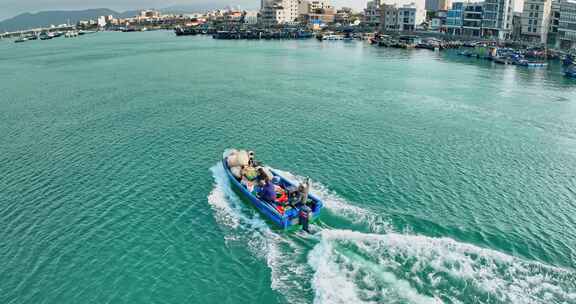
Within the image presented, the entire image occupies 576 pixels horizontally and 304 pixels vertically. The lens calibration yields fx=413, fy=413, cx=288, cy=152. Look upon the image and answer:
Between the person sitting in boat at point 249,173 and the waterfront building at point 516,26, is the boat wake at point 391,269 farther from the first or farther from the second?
the waterfront building at point 516,26

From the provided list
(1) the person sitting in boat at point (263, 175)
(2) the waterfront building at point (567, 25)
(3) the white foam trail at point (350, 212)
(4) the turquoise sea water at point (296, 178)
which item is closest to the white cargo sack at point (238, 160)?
(1) the person sitting in boat at point (263, 175)

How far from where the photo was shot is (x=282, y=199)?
870 inches

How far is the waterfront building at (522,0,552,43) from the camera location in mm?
106162

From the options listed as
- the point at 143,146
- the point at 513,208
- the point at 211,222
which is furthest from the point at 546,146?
the point at 143,146

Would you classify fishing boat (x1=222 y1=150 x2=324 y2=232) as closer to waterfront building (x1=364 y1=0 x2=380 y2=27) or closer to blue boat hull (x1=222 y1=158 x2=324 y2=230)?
blue boat hull (x1=222 y1=158 x2=324 y2=230)

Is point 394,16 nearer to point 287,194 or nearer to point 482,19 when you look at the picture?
point 482,19

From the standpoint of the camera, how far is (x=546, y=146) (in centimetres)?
3403

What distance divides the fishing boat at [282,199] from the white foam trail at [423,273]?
1.67m

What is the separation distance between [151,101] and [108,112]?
645cm

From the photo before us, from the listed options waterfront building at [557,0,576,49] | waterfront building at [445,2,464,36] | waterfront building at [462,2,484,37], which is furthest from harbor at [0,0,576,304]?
waterfront building at [445,2,464,36]

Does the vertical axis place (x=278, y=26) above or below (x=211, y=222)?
above

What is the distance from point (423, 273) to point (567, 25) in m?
110

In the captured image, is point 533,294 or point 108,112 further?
point 108,112

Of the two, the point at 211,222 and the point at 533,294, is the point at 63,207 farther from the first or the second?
the point at 533,294
